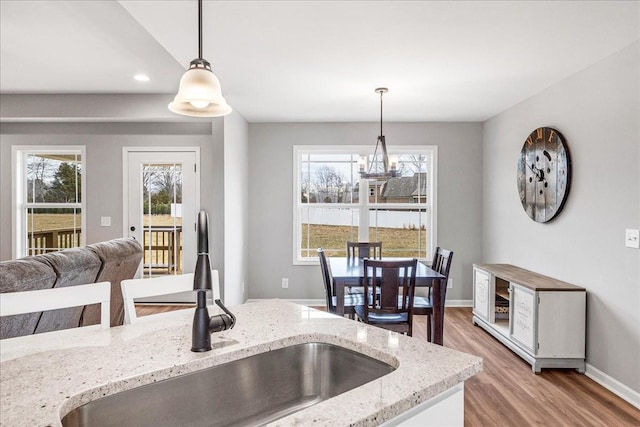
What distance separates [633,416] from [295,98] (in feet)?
12.2

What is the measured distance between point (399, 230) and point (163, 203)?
320cm

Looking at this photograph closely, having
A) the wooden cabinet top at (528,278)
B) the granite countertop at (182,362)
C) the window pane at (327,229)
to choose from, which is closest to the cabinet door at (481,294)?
the wooden cabinet top at (528,278)

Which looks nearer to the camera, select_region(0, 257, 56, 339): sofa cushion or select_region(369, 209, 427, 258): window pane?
select_region(0, 257, 56, 339): sofa cushion

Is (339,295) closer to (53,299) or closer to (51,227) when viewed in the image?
(53,299)

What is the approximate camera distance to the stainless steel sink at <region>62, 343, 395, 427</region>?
966 mm


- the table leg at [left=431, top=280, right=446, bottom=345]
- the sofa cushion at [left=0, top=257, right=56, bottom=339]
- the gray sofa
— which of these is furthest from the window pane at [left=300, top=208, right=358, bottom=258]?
the sofa cushion at [left=0, top=257, right=56, bottom=339]

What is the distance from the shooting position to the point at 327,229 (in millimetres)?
5277

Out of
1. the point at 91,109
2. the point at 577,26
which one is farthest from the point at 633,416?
the point at 91,109

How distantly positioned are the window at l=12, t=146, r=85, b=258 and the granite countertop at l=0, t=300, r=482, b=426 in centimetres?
443

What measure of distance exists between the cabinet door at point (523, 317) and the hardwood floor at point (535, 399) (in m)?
0.21

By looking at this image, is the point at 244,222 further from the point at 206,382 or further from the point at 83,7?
the point at 206,382

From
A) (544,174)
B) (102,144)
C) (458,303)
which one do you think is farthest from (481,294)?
(102,144)

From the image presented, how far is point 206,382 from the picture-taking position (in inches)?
42.9

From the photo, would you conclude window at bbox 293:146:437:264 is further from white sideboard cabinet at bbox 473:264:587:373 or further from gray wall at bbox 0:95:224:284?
white sideboard cabinet at bbox 473:264:587:373
